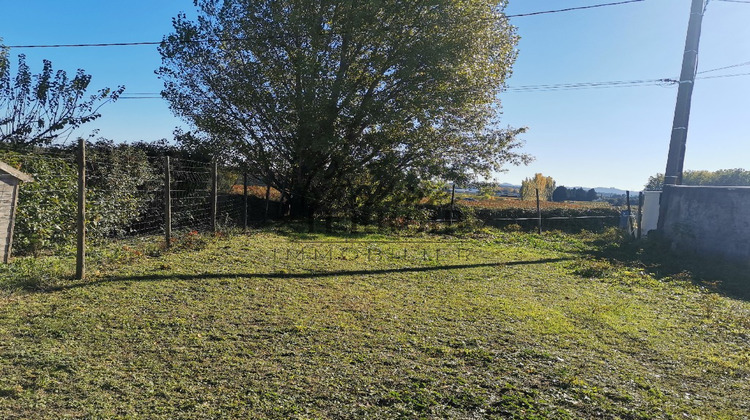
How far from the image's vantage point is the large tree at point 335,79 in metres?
10.9

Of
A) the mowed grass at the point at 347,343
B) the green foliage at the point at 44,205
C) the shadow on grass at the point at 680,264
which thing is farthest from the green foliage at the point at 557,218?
the green foliage at the point at 44,205

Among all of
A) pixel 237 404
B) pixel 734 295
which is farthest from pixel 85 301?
pixel 734 295

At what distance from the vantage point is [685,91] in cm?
1080

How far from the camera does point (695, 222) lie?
9.91m

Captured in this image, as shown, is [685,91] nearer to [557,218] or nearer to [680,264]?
[680,264]

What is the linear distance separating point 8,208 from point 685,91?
14094 millimetres

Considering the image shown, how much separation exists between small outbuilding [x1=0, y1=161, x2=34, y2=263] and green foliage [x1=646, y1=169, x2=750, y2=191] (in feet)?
107

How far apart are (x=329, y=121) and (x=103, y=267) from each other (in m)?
6.92

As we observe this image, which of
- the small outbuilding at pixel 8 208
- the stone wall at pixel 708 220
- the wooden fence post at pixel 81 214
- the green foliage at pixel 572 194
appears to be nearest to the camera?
the wooden fence post at pixel 81 214

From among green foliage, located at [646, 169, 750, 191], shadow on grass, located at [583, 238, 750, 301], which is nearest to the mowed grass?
shadow on grass, located at [583, 238, 750, 301]

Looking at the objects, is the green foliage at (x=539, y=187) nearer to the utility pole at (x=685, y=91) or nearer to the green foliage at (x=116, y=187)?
the utility pole at (x=685, y=91)

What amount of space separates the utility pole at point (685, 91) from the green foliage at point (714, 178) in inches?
811

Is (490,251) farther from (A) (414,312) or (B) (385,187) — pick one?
(A) (414,312)

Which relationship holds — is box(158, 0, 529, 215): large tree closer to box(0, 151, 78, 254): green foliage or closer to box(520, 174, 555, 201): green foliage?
box(0, 151, 78, 254): green foliage
